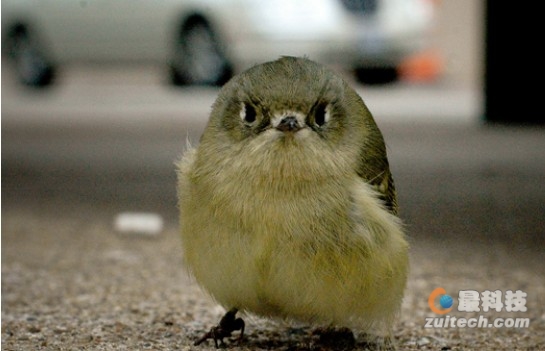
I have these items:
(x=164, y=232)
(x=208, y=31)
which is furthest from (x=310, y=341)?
(x=208, y=31)

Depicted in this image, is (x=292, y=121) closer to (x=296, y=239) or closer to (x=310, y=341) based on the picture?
(x=296, y=239)

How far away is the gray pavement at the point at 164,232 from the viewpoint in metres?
4.16

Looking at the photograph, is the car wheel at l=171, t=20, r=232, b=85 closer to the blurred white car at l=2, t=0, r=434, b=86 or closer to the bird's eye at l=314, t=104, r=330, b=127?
the blurred white car at l=2, t=0, r=434, b=86

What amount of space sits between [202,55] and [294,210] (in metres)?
10.9

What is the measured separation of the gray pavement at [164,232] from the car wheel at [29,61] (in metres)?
1.25

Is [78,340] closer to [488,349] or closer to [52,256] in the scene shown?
[488,349]

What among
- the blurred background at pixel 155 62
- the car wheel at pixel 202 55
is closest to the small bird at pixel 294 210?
the blurred background at pixel 155 62

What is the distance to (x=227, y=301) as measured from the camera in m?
3.67

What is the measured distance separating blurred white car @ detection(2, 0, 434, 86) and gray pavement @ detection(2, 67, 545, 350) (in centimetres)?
96

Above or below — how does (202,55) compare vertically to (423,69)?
above

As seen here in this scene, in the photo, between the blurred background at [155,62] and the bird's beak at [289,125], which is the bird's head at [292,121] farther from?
the blurred background at [155,62]

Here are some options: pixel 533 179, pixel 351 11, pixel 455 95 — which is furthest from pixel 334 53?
pixel 533 179

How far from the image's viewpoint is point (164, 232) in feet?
22.5

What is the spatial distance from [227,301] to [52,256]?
263 cm
